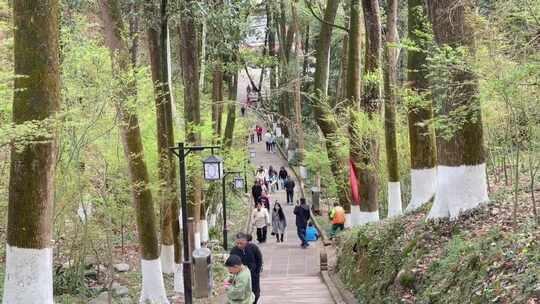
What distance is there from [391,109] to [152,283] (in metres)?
6.55

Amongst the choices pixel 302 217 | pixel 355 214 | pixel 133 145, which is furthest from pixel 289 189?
pixel 133 145

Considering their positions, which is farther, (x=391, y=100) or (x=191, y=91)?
(x=191, y=91)

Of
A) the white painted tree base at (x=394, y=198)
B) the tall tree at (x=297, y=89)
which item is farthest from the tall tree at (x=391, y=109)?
the tall tree at (x=297, y=89)

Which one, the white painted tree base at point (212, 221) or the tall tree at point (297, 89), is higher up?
the tall tree at point (297, 89)

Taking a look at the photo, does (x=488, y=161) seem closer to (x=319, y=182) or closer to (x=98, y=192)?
(x=98, y=192)

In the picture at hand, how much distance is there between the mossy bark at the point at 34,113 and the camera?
714cm

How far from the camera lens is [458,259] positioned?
8070 mm

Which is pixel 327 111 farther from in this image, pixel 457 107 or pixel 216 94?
pixel 457 107

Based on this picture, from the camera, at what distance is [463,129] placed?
929cm

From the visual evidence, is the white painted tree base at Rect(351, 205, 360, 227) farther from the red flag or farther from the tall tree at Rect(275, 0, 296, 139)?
the tall tree at Rect(275, 0, 296, 139)

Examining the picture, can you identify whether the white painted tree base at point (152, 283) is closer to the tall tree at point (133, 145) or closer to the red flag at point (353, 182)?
the tall tree at point (133, 145)

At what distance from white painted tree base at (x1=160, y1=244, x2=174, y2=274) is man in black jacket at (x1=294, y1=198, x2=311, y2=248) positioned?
17.4 ft

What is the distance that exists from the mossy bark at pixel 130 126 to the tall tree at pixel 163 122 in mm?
1723

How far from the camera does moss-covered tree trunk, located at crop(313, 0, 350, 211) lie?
19.8 m
